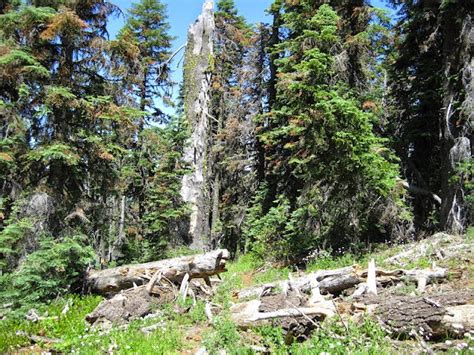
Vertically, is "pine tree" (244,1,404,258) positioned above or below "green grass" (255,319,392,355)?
above

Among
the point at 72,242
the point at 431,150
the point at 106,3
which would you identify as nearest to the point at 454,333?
the point at 72,242

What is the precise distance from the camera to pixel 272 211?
52.8 feet

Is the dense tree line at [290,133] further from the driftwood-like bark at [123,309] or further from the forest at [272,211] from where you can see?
the driftwood-like bark at [123,309]

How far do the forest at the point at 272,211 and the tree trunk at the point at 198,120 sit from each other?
67mm

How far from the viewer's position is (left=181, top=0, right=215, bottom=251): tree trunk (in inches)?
595

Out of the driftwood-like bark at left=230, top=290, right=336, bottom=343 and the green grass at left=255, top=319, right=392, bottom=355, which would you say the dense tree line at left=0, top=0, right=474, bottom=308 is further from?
the green grass at left=255, top=319, right=392, bottom=355

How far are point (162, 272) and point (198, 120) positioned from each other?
26.4 ft

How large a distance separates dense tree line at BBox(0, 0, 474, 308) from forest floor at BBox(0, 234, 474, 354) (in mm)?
1458

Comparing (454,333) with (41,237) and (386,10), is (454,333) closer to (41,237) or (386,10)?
(41,237)

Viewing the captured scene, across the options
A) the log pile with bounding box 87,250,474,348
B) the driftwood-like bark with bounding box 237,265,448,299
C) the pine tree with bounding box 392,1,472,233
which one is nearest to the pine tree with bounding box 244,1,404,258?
the pine tree with bounding box 392,1,472,233

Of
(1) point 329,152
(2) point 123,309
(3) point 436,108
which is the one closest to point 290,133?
(1) point 329,152

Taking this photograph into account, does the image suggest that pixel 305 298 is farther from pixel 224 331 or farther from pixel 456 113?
pixel 456 113

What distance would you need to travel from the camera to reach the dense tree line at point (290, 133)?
10.5m

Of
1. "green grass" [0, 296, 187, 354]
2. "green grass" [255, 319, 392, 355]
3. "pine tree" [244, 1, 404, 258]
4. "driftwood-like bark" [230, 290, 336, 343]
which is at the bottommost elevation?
"green grass" [0, 296, 187, 354]
